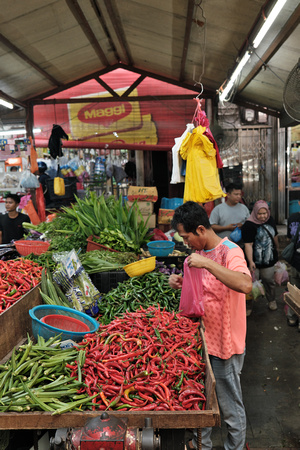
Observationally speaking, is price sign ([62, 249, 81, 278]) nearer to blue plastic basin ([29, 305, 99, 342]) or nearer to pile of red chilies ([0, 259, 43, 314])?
pile of red chilies ([0, 259, 43, 314])

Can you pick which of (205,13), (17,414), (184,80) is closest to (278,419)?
(17,414)

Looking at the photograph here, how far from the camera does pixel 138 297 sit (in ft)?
12.4

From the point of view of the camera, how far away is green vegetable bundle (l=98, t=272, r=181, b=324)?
11.9ft

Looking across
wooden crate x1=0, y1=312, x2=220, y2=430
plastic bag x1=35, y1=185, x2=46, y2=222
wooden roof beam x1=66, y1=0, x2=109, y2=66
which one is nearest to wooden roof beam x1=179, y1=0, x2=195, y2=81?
wooden roof beam x1=66, y1=0, x2=109, y2=66

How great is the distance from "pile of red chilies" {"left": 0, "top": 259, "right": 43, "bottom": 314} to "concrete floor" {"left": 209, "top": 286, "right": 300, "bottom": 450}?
7.77ft

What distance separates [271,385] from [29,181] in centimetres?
764

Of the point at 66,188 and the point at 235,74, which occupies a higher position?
the point at 235,74

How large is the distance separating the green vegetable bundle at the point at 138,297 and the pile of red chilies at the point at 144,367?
2.26ft

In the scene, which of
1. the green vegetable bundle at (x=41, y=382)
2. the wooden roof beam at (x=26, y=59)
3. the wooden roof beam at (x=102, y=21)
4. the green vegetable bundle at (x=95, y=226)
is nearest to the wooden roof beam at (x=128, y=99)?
the wooden roof beam at (x=26, y=59)

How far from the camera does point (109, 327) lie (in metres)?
2.82

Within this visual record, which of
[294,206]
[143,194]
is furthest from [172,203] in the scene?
[294,206]

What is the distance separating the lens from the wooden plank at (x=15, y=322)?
117 inches

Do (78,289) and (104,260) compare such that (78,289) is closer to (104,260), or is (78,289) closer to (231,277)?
(104,260)

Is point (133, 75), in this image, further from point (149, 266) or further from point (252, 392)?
point (252, 392)
